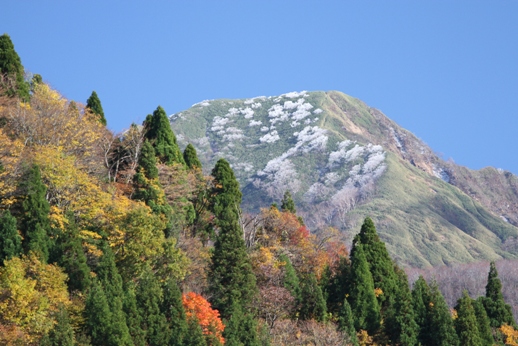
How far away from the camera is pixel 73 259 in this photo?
44062mm

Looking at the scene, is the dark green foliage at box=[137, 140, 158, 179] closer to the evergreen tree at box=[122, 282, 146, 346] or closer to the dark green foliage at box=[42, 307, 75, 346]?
the evergreen tree at box=[122, 282, 146, 346]

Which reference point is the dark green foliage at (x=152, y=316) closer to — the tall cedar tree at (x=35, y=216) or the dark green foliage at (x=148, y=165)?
the tall cedar tree at (x=35, y=216)

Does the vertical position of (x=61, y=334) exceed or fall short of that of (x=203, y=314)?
it falls short

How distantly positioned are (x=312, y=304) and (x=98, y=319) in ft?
63.1

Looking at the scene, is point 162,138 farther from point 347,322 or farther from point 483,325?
point 483,325

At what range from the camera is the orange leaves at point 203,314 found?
45969 millimetres

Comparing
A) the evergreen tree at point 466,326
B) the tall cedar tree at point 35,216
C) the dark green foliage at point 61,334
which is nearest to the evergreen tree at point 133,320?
the dark green foliage at point 61,334

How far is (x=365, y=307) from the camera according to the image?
57188 millimetres

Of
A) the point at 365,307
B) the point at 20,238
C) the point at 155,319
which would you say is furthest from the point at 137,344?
the point at 365,307

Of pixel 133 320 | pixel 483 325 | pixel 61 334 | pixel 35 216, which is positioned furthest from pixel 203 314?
Result: pixel 483 325

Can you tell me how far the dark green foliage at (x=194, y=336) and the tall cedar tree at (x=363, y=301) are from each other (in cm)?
1568

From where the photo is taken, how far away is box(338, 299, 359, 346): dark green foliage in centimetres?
5412

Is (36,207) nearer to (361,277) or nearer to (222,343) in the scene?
(222,343)

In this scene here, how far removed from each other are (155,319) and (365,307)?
1810 centimetres
